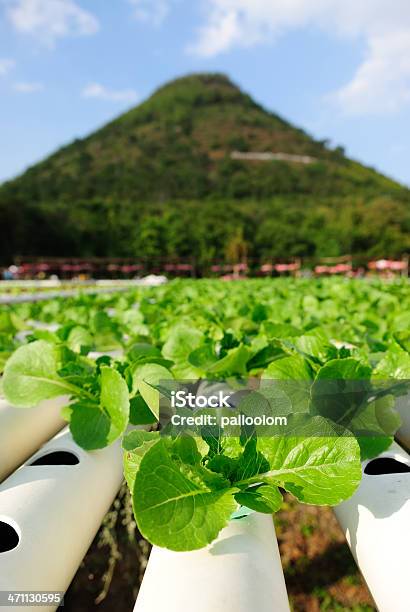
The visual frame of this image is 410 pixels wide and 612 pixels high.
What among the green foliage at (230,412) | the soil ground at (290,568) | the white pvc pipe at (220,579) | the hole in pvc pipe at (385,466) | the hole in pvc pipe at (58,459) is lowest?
the soil ground at (290,568)

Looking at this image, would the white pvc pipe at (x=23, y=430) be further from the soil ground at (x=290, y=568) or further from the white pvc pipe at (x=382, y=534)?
the soil ground at (x=290, y=568)

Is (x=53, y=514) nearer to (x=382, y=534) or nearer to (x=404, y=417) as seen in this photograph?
(x=382, y=534)

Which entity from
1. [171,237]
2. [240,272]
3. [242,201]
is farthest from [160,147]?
[240,272]

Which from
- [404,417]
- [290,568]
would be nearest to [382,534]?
[404,417]

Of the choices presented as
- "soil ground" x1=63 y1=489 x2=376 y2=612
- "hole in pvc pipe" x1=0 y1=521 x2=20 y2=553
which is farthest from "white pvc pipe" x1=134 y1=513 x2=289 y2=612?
"soil ground" x1=63 y1=489 x2=376 y2=612

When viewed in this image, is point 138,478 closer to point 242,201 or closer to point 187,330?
point 187,330

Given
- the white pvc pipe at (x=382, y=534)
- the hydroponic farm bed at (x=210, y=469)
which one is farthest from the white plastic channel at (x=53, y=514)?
the white pvc pipe at (x=382, y=534)
